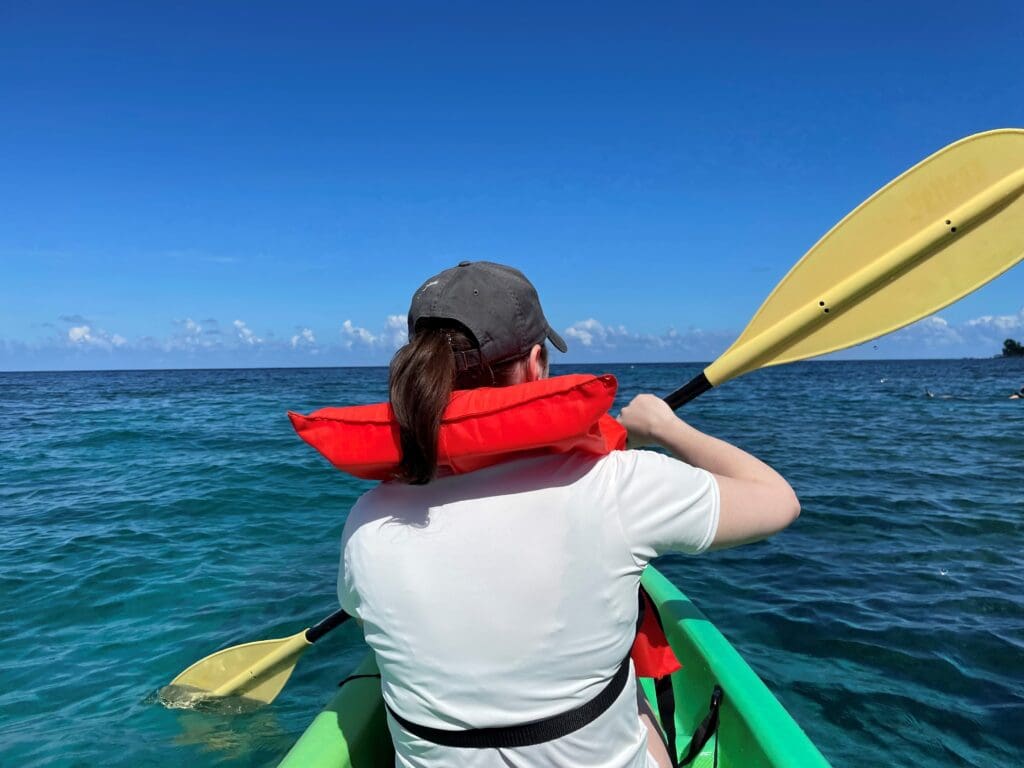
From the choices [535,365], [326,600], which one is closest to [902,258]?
[535,365]

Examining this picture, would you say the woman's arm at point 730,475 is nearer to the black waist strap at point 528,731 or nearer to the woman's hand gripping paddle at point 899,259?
the black waist strap at point 528,731

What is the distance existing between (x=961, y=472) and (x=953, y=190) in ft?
29.2

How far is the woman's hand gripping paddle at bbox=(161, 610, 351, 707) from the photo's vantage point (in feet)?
12.0

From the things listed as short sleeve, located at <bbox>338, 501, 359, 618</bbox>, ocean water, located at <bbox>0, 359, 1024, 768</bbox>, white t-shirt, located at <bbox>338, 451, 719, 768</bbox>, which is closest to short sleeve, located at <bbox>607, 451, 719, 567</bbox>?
white t-shirt, located at <bbox>338, 451, 719, 768</bbox>

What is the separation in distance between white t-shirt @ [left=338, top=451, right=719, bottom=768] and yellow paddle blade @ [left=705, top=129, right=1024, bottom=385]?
48.2 inches

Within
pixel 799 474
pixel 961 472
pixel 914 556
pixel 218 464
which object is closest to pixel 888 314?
pixel 914 556

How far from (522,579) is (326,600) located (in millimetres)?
4895

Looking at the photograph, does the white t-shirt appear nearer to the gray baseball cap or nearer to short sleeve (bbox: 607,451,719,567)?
short sleeve (bbox: 607,451,719,567)

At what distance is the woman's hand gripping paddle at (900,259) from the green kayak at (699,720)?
112cm

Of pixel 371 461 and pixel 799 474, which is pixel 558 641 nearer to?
pixel 371 461

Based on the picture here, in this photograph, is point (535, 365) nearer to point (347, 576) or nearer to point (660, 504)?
point (660, 504)

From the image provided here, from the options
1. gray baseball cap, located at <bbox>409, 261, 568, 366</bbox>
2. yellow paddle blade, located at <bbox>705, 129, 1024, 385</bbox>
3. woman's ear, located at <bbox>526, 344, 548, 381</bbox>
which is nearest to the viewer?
gray baseball cap, located at <bbox>409, 261, 568, 366</bbox>

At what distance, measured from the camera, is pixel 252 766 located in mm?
3623

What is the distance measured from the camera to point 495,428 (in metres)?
1.28
